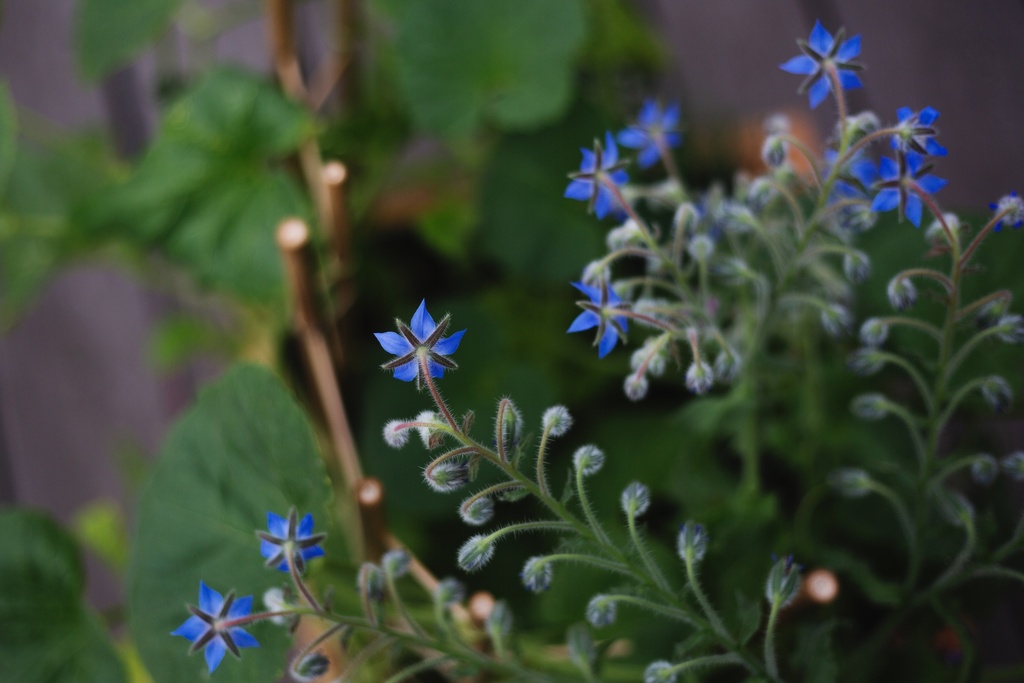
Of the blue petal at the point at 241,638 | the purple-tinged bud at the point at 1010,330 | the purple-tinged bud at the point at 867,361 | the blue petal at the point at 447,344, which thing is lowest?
the blue petal at the point at 241,638

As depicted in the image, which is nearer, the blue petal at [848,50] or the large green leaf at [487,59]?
the blue petal at [848,50]

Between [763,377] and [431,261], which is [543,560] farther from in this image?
[431,261]

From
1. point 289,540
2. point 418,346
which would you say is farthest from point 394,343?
point 289,540

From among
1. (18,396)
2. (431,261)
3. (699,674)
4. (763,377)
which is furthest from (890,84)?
(18,396)

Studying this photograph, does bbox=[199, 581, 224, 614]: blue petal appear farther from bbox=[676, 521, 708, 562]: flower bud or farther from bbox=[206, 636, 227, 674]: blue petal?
bbox=[676, 521, 708, 562]: flower bud

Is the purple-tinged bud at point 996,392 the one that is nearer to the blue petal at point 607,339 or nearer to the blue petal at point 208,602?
the blue petal at point 607,339

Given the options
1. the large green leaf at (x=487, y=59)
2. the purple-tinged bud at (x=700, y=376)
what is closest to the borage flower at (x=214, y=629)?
the purple-tinged bud at (x=700, y=376)
